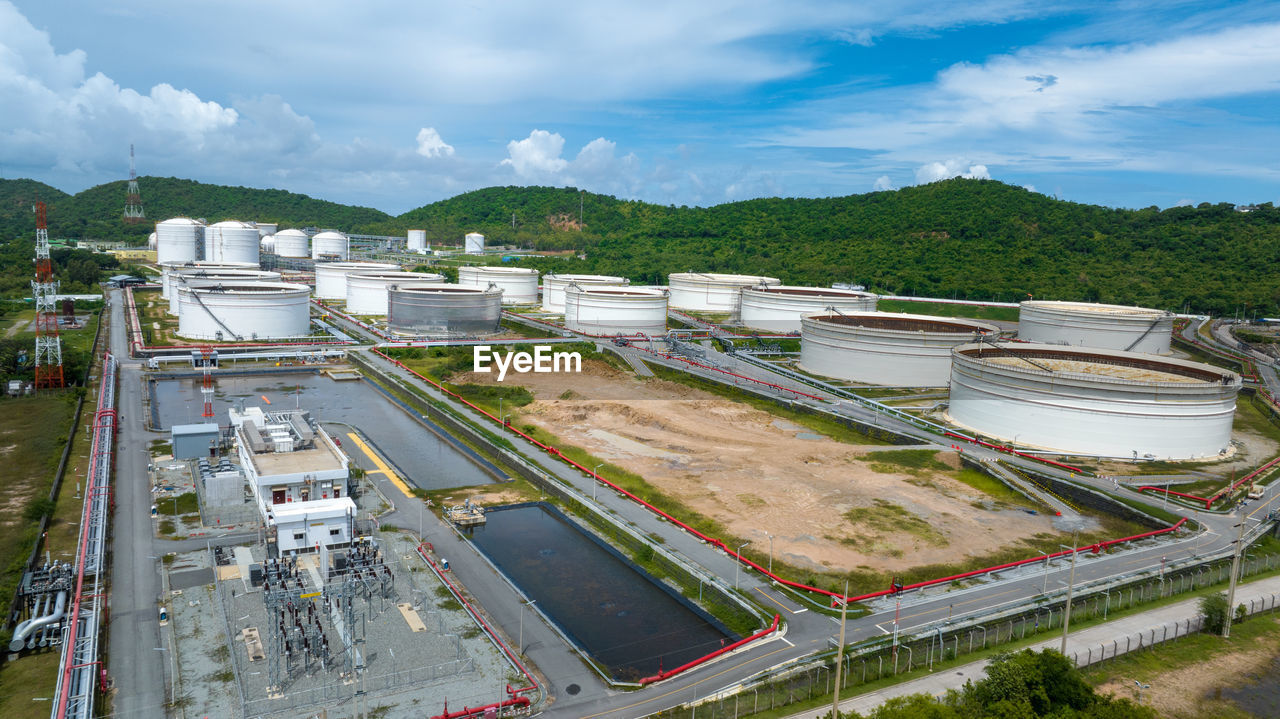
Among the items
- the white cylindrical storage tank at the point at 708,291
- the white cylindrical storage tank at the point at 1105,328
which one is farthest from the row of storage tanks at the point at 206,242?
the white cylindrical storage tank at the point at 1105,328

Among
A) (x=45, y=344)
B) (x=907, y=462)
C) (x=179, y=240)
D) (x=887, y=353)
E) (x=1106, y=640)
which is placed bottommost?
(x=1106, y=640)

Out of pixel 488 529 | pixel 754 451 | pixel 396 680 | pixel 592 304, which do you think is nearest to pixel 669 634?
pixel 396 680

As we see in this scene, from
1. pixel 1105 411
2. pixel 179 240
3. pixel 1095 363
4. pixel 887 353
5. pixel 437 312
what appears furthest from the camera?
pixel 179 240

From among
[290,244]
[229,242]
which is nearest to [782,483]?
[229,242]

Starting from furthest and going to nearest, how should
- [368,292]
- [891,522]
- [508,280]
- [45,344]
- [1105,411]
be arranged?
[508,280]
[368,292]
[45,344]
[1105,411]
[891,522]

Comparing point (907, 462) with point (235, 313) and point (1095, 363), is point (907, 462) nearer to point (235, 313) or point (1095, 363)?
point (1095, 363)

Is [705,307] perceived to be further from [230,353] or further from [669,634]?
[669,634]
